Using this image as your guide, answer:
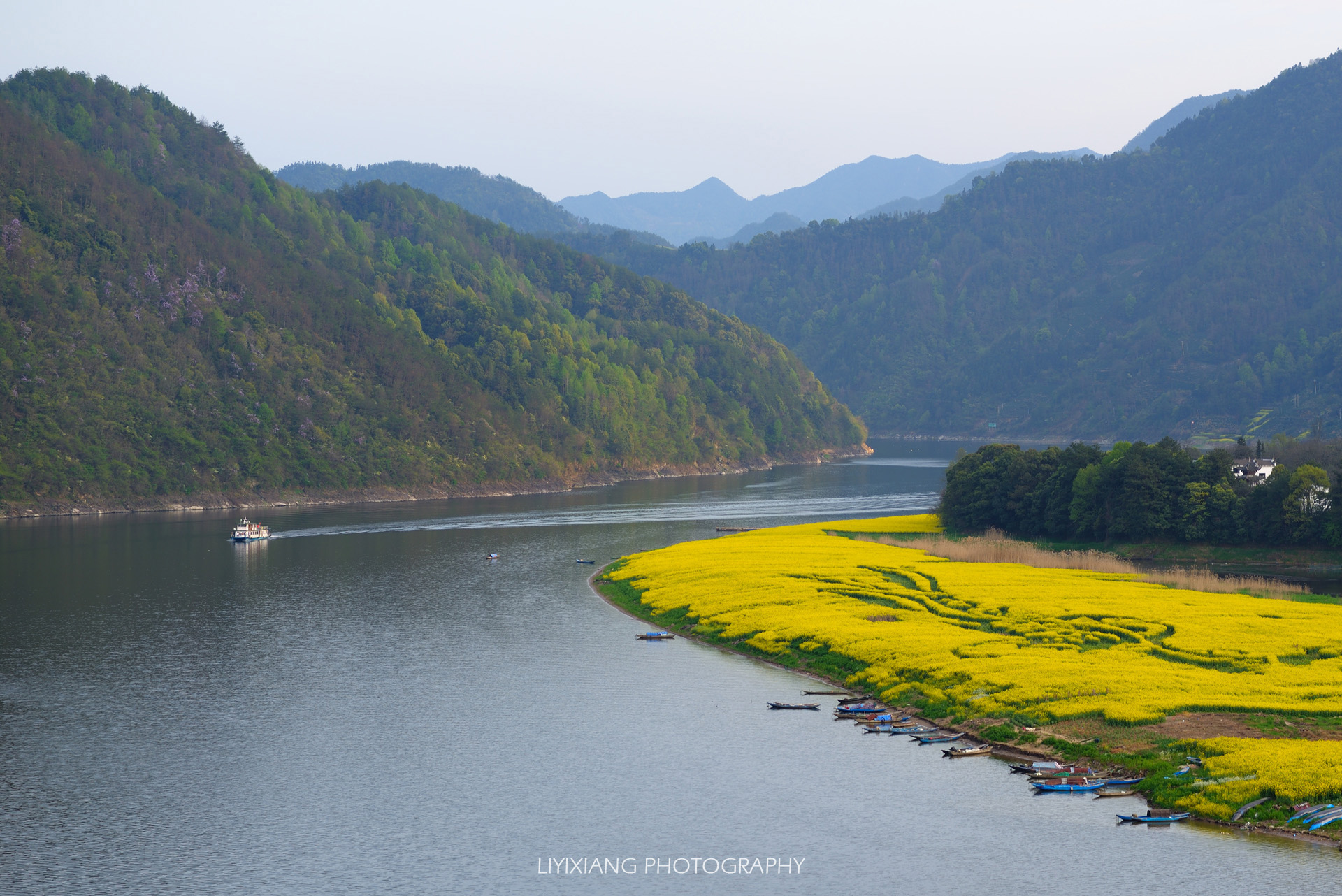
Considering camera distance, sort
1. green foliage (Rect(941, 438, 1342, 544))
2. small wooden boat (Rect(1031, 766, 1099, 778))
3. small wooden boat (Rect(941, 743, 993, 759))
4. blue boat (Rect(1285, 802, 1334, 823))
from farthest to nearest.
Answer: green foliage (Rect(941, 438, 1342, 544)) → small wooden boat (Rect(941, 743, 993, 759)) → small wooden boat (Rect(1031, 766, 1099, 778)) → blue boat (Rect(1285, 802, 1334, 823))

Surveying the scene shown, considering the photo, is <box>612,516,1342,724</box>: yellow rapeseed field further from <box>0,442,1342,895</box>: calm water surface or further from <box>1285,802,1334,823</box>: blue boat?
<box>1285,802,1334,823</box>: blue boat

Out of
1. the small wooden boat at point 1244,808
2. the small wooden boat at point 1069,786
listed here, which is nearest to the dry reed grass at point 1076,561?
the small wooden boat at point 1069,786

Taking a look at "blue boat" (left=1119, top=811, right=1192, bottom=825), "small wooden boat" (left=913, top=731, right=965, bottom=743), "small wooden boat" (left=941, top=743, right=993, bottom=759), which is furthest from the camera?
"small wooden boat" (left=913, top=731, right=965, bottom=743)

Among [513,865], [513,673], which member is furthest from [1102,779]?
[513,673]

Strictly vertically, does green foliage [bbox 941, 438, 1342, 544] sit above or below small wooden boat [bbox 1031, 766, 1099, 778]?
above

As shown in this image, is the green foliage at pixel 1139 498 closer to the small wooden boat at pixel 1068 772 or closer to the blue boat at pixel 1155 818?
the small wooden boat at pixel 1068 772

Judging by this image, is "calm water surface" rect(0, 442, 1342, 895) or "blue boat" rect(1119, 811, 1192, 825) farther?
"blue boat" rect(1119, 811, 1192, 825)

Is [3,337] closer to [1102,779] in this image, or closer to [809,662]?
[809,662]

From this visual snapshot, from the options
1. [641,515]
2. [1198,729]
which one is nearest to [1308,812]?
[1198,729]

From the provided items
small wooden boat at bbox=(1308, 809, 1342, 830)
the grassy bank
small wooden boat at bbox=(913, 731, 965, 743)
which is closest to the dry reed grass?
the grassy bank
